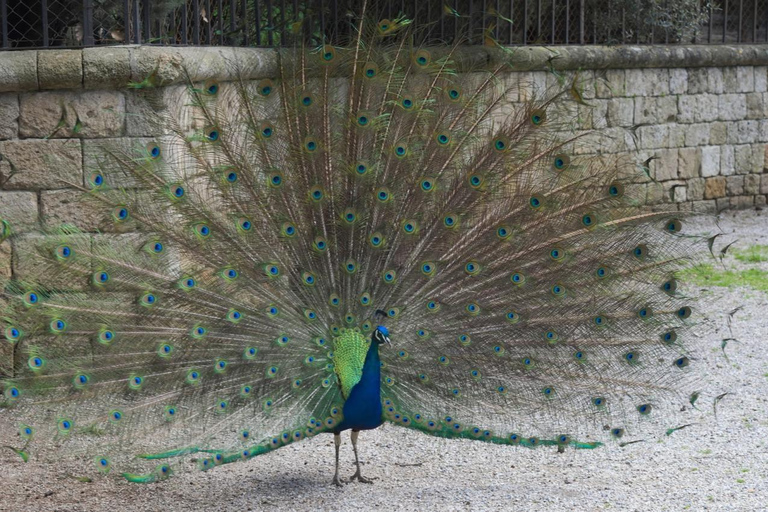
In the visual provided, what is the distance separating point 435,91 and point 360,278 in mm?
933

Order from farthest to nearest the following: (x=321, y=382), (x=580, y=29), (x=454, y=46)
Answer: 1. (x=580, y=29)
2. (x=454, y=46)
3. (x=321, y=382)

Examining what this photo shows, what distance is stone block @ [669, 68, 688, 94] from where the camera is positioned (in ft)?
40.3

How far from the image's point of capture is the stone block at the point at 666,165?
40.4ft

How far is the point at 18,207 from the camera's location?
6.03 metres

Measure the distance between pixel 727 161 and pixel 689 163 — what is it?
75 cm

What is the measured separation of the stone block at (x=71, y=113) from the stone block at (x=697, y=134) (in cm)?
831

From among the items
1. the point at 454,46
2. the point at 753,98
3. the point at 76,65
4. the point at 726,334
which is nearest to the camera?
the point at 454,46

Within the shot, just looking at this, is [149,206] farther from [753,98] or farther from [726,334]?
[753,98]

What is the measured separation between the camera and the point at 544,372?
15.4ft

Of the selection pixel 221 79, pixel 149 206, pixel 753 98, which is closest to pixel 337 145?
pixel 149 206

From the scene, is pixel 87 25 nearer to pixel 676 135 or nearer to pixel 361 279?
pixel 361 279

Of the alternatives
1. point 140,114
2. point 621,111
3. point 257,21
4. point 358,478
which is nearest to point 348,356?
point 358,478

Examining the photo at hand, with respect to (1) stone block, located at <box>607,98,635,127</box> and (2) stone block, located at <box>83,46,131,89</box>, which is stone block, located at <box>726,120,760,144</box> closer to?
(1) stone block, located at <box>607,98,635,127</box>

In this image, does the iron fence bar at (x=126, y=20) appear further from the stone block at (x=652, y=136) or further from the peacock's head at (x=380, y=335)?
the stone block at (x=652, y=136)
